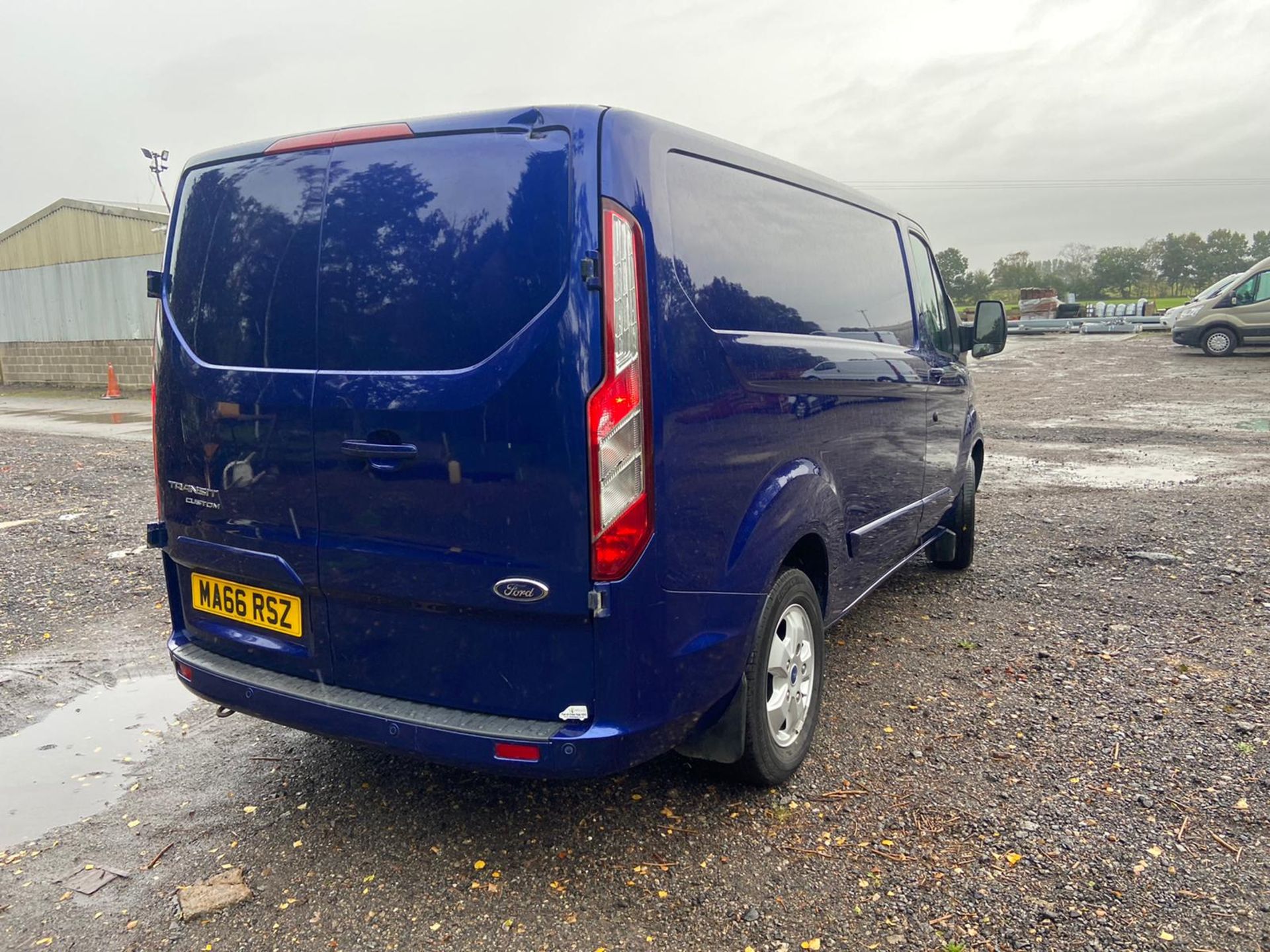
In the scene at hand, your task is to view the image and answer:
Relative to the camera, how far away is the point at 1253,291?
22.5 metres

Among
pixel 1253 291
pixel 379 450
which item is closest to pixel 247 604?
pixel 379 450

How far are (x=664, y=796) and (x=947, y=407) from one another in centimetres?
286

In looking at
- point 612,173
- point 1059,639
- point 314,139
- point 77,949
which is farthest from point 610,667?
point 1059,639

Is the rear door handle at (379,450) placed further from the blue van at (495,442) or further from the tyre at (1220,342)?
the tyre at (1220,342)

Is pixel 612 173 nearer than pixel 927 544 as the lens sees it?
Yes

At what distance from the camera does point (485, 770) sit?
258cm

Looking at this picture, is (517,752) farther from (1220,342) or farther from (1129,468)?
(1220,342)

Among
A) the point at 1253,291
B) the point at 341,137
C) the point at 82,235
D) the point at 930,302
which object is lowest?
the point at 930,302

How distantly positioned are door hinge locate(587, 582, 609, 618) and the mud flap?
0.66 m

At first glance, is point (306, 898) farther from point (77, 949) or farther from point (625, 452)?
point (625, 452)

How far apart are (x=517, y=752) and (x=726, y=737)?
2.39 feet

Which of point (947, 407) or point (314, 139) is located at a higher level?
point (314, 139)

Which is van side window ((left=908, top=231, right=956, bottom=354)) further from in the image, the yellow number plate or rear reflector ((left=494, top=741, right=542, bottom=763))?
the yellow number plate

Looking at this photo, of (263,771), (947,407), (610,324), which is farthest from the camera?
(947,407)
